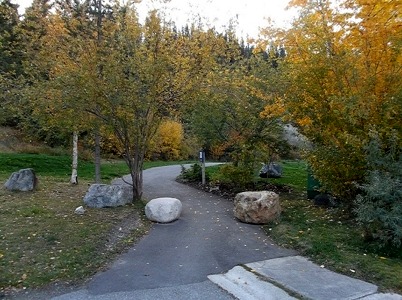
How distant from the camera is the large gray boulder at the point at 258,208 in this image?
7.75 meters

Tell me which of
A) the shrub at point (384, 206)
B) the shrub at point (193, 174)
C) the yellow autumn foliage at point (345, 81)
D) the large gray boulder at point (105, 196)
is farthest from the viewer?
the shrub at point (193, 174)

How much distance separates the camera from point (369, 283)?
15.2 feet

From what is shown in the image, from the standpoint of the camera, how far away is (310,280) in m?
4.72

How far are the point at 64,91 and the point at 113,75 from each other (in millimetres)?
1095

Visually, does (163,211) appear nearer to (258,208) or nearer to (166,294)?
(258,208)

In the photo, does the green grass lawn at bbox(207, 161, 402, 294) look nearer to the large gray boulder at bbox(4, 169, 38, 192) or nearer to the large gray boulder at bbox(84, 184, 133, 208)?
the large gray boulder at bbox(84, 184, 133, 208)

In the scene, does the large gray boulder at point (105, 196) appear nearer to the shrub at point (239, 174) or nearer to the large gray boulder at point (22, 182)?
the large gray boulder at point (22, 182)

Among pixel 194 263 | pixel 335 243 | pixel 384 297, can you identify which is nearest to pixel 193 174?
pixel 335 243

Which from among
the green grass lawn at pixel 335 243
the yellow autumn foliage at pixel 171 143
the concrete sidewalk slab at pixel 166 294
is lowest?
the concrete sidewalk slab at pixel 166 294

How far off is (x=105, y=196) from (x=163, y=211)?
1686 millimetres

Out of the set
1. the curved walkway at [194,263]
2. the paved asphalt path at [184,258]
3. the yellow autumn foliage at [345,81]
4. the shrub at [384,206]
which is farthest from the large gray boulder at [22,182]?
the shrub at [384,206]

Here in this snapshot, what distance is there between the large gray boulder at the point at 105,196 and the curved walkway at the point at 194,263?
1.60 meters

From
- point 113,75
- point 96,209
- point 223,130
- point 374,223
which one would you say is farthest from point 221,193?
point 374,223

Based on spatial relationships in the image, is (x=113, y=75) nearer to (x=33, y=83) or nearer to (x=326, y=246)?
(x=33, y=83)
